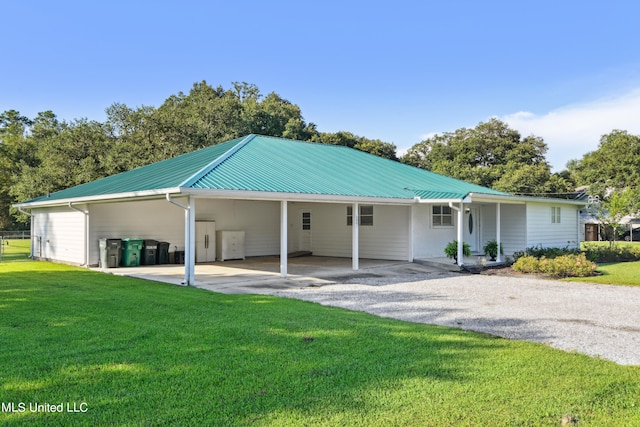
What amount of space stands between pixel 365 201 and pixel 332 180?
1436 millimetres

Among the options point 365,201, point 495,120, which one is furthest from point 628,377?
point 495,120

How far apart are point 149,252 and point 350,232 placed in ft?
24.5

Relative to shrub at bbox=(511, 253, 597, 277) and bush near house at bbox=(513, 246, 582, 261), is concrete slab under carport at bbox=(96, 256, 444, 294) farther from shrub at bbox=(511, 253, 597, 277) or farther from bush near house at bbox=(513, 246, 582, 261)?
bush near house at bbox=(513, 246, 582, 261)

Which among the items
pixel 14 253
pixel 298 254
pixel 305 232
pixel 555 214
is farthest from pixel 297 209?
pixel 14 253

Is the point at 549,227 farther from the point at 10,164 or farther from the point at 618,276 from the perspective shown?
the point at 10,164

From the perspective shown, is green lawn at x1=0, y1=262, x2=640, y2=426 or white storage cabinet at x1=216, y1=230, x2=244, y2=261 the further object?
white storage cabinet at x1=216, y1=230, x2=244, y2=261

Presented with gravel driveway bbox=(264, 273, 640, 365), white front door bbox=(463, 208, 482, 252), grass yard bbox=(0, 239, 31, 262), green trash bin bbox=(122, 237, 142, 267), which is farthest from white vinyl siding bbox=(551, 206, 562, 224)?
grass yard bbox=(0, 239, 31, 262)

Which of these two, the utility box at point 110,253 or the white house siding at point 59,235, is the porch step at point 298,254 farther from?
the white house siding at point 59,235

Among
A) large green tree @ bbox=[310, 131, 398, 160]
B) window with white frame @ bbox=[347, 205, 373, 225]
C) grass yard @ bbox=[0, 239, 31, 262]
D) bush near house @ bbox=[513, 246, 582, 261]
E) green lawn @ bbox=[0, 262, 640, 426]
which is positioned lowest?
green lawn @ bbox=[0, 262, 640, 426]

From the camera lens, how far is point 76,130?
105ft

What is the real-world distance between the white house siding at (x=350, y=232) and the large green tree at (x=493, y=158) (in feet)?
77.2

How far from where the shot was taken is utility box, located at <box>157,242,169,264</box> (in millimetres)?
16453

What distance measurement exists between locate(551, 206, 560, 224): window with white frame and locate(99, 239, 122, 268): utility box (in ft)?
52.9

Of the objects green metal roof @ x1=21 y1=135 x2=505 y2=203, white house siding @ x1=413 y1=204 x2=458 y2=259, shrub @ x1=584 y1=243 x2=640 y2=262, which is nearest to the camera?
green metal roof @ x1=21 y1=135 x2=505 y2=203
